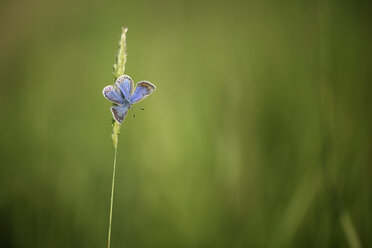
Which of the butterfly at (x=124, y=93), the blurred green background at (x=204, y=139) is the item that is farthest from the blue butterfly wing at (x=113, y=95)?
the blurred green background at (x=204, y=139)

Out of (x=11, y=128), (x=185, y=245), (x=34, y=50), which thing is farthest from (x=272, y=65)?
(x=34, y=50)

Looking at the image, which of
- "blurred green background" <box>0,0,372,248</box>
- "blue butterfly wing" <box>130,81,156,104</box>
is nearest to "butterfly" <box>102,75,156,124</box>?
"blue butterfly wing" <box>130,81,156,104</box>

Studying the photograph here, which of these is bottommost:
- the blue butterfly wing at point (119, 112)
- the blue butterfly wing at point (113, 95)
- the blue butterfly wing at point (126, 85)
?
the blue butterfly wing at point (119, 112)

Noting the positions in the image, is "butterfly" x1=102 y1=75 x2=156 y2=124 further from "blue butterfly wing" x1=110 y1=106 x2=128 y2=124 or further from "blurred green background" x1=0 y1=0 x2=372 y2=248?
"blurred green background" x1=0 y1=0 x2=372 y2=248

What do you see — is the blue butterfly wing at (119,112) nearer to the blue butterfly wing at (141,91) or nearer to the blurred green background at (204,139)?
the blue butterfly wing at (141,91)

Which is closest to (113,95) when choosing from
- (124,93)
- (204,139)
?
(124,93)

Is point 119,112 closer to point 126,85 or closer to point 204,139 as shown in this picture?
point 126,85
